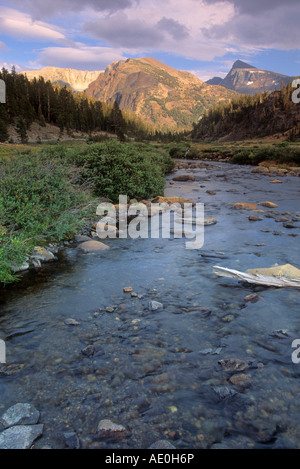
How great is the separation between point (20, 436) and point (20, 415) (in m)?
0.27

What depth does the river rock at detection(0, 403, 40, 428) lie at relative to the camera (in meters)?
3.24

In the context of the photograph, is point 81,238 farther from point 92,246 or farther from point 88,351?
point 88,351

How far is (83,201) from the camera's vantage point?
1102 centimetres

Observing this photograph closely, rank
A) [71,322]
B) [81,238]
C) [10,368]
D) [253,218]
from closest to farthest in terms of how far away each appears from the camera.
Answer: [10,368] < [71,322] < [81,238] < [253,218]

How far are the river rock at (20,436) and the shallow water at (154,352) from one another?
0.28 ft

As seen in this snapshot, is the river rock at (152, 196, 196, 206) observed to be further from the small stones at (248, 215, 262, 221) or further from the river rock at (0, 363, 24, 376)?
the river rock at (0, 363, 24, 376)

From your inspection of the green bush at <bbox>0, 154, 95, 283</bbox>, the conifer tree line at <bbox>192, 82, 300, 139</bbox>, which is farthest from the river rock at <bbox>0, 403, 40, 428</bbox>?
the conifer tree line at <bbox>192, 82, 300, 139</bbox>

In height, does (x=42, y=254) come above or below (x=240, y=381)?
above

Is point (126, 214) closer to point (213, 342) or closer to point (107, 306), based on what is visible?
point (107, 306)

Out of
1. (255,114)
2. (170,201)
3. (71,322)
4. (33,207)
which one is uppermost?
(255,114)

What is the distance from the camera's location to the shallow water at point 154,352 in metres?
3.28

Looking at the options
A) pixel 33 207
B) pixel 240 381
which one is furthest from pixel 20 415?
pixel 33 207

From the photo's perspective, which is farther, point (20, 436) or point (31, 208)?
point (31, 208)

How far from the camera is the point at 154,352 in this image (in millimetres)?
4508
